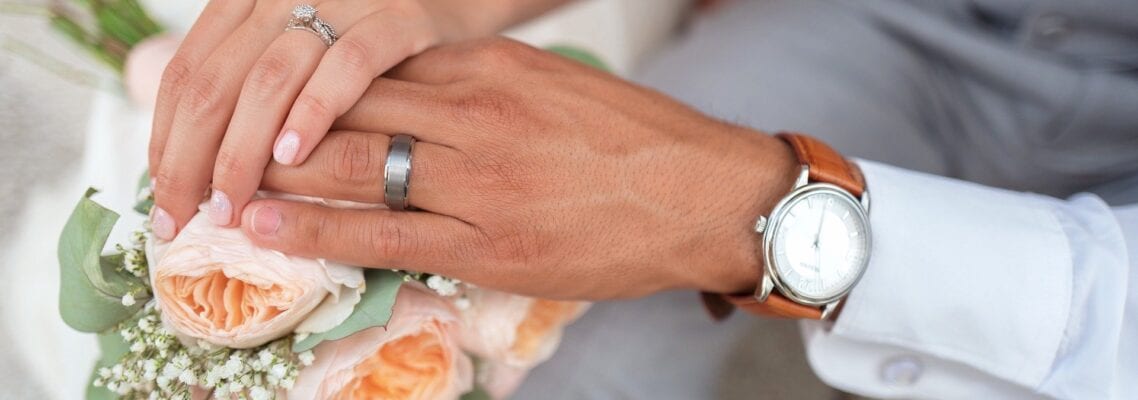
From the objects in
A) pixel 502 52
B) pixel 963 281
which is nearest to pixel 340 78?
pixel 502 52

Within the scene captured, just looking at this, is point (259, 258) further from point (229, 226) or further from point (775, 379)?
→ point (775, 379)

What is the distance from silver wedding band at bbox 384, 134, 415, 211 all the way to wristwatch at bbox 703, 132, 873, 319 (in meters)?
0.33

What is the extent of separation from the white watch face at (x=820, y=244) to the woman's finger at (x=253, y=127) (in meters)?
0.45

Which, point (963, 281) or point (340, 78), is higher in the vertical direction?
point (340, 78)

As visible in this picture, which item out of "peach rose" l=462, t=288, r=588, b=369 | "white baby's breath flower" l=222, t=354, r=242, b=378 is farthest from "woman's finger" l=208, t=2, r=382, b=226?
"peach rose" l=462, t=288, r=588, b=369

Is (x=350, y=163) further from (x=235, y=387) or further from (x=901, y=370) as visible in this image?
(x=901, y=370)

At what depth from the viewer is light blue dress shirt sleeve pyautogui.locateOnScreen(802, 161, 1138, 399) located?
A: 807mm

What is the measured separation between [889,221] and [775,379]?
383mm

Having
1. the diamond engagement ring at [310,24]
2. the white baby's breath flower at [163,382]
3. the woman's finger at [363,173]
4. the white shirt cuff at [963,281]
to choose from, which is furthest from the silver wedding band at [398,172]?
the white shirt cuff at [963,281]

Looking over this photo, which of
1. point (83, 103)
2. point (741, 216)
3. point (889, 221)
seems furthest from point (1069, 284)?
point (83, 103)

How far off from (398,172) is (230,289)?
6.3 inches

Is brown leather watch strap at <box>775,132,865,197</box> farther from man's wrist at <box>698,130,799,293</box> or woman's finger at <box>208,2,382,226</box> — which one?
woman's finger at <box>208,2,382,226</box>

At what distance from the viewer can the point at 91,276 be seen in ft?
2.05

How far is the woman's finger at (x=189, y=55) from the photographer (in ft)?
2.25
